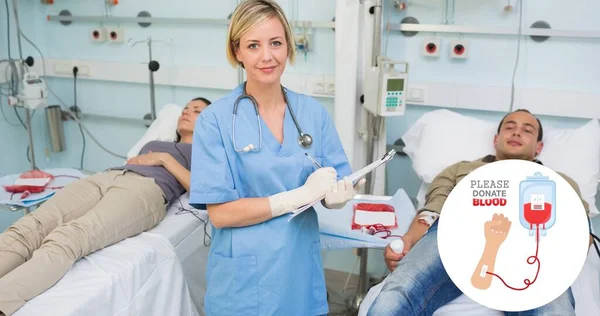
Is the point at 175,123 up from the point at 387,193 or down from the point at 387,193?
up

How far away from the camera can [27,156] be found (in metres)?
3.50

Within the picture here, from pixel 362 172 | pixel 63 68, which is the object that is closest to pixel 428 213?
pixel 362 172

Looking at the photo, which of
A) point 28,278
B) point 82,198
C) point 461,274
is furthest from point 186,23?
point 461,274

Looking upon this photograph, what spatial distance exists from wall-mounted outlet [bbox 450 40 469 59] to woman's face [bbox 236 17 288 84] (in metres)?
1.33

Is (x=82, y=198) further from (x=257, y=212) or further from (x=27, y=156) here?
(x=27, y=156)

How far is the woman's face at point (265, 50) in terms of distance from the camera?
1.44 m

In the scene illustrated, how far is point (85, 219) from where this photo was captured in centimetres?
192

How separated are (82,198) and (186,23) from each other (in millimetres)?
1320

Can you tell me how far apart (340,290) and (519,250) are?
161 cm

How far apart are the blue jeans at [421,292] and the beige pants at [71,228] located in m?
0.99

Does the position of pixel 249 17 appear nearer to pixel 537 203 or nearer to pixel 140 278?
pixel 537 203

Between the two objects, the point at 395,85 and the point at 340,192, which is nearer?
the point at 340,192

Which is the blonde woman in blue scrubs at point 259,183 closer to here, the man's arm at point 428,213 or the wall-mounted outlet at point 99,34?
the man's arm at point 428,213

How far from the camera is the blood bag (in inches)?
52.9
